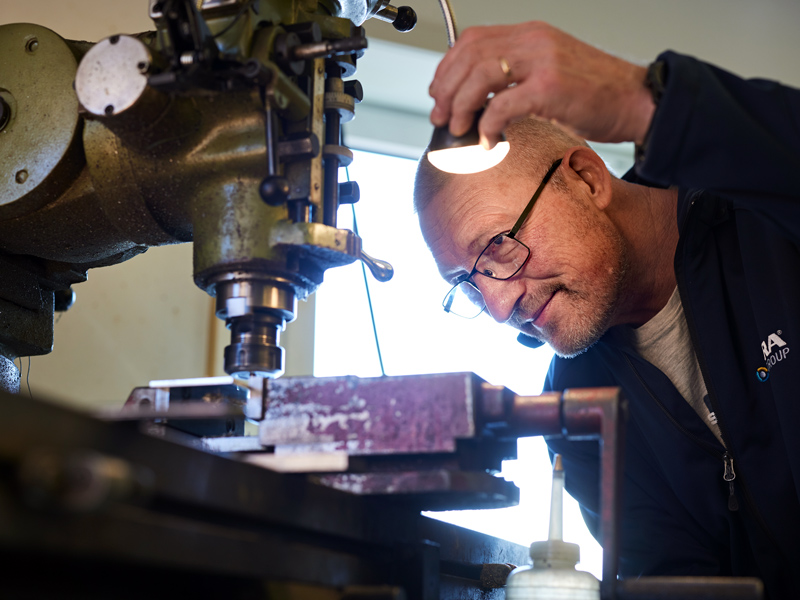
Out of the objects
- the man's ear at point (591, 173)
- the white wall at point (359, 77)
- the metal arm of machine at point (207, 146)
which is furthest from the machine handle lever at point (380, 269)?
the white wall at point (359, 77)

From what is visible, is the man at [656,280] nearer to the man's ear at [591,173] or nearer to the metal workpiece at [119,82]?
the man's ear at [591,173]

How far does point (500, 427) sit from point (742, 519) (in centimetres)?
94

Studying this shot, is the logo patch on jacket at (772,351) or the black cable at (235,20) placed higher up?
the black cable at (235,20)

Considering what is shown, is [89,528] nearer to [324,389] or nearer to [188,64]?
[324,389]

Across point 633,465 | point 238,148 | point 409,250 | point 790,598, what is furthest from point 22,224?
point 409,250

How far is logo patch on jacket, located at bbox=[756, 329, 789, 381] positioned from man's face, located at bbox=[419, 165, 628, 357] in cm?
33

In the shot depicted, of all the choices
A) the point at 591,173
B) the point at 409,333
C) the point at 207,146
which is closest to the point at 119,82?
the point at 207,146

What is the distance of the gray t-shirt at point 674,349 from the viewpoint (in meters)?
1.53

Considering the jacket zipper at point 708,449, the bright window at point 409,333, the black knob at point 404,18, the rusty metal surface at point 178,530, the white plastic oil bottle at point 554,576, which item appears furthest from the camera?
the bright window at point 409,333

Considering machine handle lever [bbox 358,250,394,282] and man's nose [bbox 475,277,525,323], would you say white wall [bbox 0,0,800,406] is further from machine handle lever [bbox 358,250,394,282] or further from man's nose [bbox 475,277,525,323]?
machine handle lever [bbox 358,250,394,282]

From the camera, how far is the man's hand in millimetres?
907

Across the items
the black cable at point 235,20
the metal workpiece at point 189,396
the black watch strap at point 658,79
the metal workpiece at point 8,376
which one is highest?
the black cable at point 235,20

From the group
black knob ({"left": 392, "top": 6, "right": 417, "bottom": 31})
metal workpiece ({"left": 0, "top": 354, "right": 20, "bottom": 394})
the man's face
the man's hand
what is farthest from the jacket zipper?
metal workpiece ({"left": 0, "top": 354, "right": 20, "bottom": 394})

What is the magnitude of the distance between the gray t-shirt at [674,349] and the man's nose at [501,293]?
0.96ft
